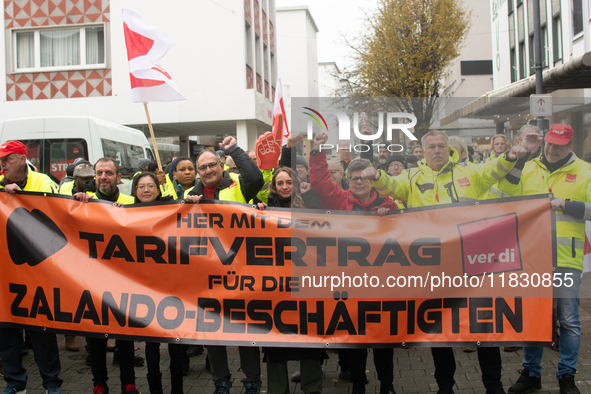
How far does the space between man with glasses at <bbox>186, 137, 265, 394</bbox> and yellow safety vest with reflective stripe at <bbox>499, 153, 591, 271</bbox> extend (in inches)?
79.6

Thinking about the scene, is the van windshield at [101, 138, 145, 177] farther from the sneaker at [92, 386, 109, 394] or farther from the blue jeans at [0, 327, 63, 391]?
the sneaker at [92, 386, 109, 394]

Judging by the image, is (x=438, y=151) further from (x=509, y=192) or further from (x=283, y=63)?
(x=283, y=63)

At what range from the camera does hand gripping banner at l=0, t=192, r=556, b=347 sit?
3.68 m

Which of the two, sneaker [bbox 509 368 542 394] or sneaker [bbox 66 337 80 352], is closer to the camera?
sneaker [bbox 509 368 542 394]

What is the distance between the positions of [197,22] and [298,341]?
60.4 ft

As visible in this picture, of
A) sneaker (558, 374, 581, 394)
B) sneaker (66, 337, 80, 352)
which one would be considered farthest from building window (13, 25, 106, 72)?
sneaker (558, 374, 581, 394)

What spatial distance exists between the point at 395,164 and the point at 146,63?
3.93 m

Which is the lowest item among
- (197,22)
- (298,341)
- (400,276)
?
(298,341)

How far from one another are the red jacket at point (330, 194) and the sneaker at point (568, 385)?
5.77 ft

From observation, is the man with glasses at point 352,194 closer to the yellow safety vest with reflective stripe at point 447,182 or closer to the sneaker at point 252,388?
the yellow safety vest with reflective stripe at point 447,182

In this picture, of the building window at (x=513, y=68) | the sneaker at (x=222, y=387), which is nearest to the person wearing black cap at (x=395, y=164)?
the sneaker at (x=222, y=387)

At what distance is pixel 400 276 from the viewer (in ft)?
12.3

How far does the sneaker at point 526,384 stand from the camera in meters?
3.93

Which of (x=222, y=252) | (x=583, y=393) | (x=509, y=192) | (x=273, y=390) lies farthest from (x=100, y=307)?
(x=583, y=393)
